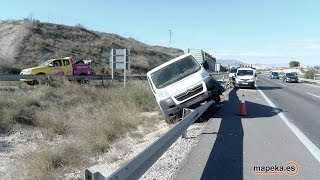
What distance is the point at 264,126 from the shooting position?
1188cm

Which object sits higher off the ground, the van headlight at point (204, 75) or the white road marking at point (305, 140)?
the van headlight at point (204, 75)

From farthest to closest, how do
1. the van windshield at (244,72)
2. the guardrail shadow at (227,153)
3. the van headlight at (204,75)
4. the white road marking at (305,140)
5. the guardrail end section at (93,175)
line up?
the van windshield at (244,72)
the van headlight at (204,75)
the white road marking at (305,140)
the guardrail shadow at (227,153)
the guardrail end section at (93,175)

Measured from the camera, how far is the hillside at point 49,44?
49944mm

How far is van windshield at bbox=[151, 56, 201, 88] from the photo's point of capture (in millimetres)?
14164

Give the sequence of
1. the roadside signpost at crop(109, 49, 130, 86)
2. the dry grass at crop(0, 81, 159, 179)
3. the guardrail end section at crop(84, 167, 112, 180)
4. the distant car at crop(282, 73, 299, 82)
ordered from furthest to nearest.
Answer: the distant car at crop(282, 73, 299, 82), the roadside signpost at crop(109, 49, 130, 86), the dry grass at crop(0, 81, 159, 179), the guardrail end section at crop(84, 167, 112, 180)

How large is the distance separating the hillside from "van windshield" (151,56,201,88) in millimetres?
30720

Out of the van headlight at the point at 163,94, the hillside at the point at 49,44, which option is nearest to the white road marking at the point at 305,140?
the van headlight at the point at 163,94

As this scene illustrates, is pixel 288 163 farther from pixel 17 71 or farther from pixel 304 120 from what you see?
pixel 17 71

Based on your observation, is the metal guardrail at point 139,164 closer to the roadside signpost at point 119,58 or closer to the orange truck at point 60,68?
the roadside signpost at point 119,58

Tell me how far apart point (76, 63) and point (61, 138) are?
20.3 metres

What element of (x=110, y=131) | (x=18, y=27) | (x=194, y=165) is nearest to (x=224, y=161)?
(x=194, y=165)

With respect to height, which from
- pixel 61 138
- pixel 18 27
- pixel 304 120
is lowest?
pixel 61 138

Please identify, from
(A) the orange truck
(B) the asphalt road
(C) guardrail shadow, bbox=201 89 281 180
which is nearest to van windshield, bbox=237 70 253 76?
(A) the orange truck

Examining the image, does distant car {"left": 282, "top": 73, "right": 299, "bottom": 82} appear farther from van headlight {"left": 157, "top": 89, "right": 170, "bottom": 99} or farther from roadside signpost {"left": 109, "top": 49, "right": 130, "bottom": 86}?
van headlight {"left": 157, "top": 89, "right": 170, "bottom": 99}
